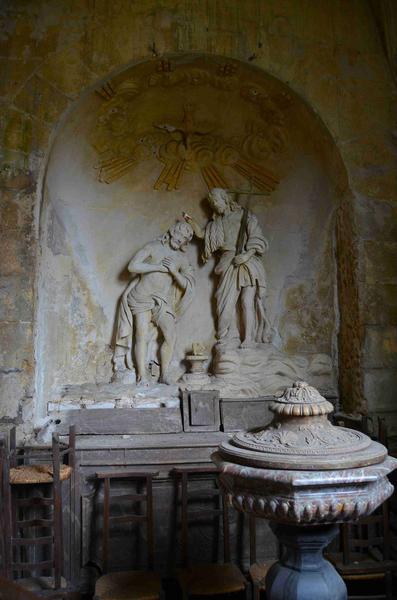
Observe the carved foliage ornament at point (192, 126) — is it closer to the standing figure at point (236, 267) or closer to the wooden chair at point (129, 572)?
the standing figure at point (236, 267)

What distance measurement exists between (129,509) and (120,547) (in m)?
0.26

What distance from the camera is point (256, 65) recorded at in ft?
16.3

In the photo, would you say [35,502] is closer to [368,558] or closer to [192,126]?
[368,558]

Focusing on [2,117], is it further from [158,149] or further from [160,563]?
[160,563]

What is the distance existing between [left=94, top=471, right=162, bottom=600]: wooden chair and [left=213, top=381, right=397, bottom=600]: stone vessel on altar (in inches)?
43.2

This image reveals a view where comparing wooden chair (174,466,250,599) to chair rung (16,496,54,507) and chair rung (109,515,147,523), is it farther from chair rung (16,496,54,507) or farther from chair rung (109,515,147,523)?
chair rung (16,496,54,507)

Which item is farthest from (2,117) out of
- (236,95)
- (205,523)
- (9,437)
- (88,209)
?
(205,523)

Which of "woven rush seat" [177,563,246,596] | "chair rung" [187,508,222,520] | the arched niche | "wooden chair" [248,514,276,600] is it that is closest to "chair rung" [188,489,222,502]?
"chair rung" [187,508,222,520]

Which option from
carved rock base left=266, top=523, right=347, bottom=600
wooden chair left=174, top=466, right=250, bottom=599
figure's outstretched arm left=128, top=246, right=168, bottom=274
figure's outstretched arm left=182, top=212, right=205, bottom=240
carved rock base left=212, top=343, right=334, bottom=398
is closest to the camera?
carved rock base left=266, top=523, right=347, bottom=600

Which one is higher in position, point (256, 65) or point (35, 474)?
point (256, 65)

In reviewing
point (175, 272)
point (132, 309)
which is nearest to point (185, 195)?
point (175, 272)

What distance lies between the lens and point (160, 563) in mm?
4102

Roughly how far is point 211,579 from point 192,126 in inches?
159

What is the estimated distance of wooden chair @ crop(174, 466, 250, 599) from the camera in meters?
3.40
